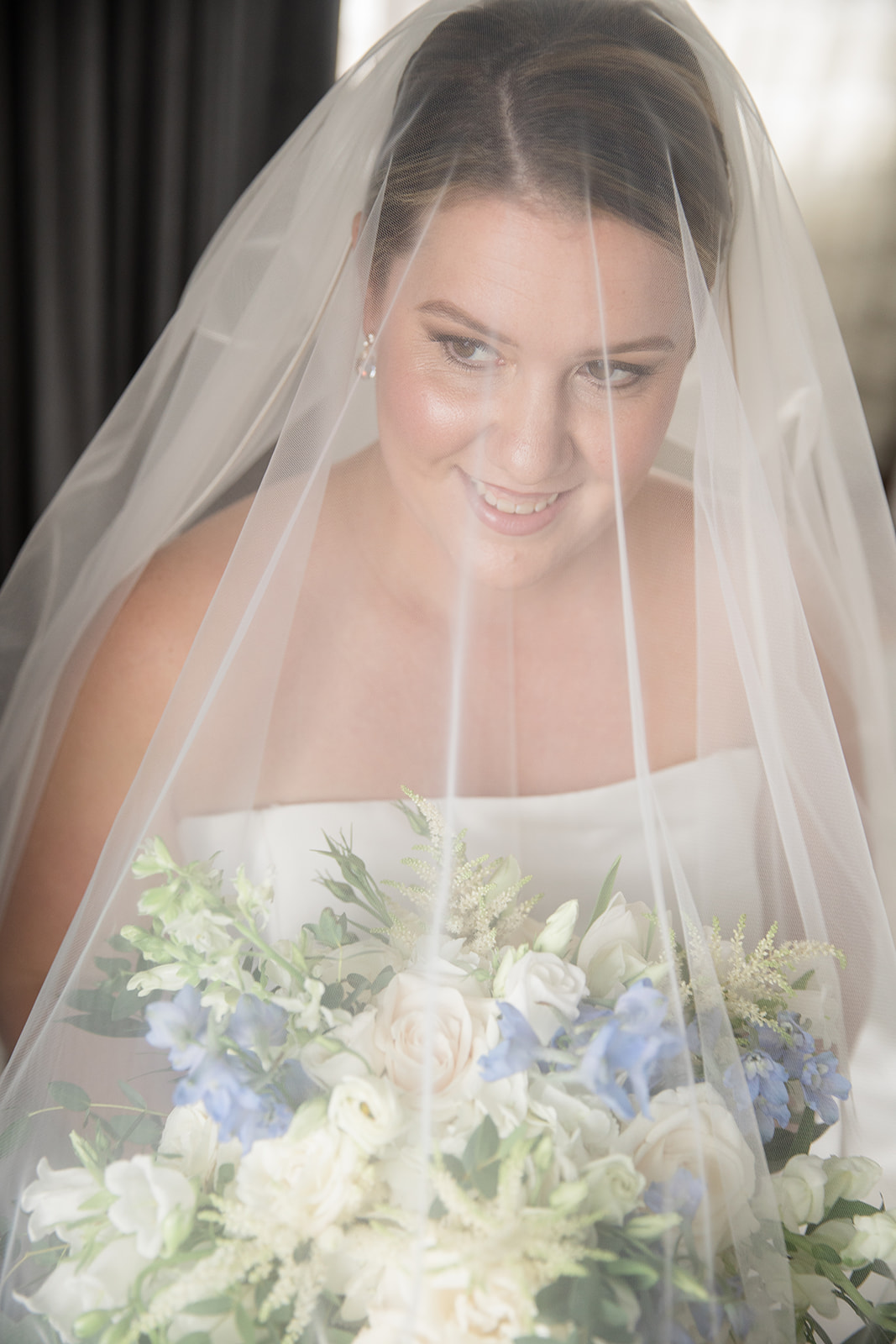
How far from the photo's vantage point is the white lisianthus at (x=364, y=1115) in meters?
0.64

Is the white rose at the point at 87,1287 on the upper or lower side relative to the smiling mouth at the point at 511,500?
lower

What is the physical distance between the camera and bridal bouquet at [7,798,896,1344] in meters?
0.63

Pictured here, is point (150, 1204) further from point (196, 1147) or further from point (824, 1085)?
point (824, 1085)

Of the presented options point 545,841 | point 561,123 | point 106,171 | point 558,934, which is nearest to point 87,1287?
point 558,934

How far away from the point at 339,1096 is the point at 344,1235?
0.31 feet

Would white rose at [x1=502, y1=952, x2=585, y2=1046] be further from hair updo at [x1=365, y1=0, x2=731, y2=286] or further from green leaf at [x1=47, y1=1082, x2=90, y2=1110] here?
hair updo at [x1=365, y1=0, x2=731, y2=286]

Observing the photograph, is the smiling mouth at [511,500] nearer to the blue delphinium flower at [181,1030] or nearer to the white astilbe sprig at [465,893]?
the white astilbe sprig at [465,893]

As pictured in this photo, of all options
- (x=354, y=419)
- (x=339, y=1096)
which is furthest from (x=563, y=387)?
(x=339, y=1096)

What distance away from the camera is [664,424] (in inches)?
39.9

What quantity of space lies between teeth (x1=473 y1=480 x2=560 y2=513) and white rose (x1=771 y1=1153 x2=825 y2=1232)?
0.66 m

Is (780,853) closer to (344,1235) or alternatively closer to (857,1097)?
(857,1097)

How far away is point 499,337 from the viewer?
0.90m

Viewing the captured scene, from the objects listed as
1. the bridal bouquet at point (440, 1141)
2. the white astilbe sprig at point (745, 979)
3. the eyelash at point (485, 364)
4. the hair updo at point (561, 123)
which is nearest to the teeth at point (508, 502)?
the eyelash at point (485, 364)

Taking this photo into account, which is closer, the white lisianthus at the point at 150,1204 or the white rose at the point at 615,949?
the white lisianthus at the point at 150,1204
